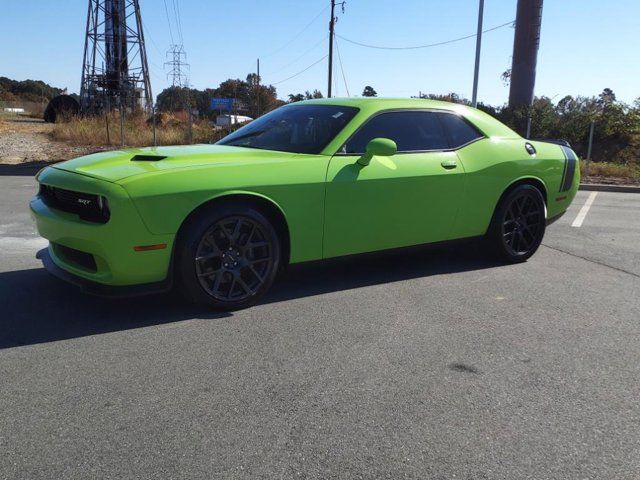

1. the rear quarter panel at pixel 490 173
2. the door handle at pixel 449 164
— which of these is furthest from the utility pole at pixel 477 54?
the door handle at pixel 449 164

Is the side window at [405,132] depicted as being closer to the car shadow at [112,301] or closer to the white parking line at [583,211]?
the car shadow at [112,301]

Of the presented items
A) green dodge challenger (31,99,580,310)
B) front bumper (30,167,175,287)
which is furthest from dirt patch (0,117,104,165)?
front bumper (30,167,175,287)

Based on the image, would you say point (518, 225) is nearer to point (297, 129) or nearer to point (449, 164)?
point (449, 164)

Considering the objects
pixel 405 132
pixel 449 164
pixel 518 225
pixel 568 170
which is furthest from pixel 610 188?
pixel 405 132

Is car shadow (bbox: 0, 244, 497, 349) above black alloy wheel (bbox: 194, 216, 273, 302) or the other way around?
the other way around

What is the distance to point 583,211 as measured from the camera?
30.8 feet

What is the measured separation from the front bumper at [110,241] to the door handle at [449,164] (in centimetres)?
238

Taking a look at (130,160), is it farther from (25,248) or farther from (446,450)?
(446,450)

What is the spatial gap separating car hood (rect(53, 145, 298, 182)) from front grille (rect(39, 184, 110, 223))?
5.8 inches

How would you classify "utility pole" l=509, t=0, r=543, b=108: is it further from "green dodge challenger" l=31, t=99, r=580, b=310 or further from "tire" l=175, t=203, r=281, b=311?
"tire" l=175, t=203, r=281, b=311

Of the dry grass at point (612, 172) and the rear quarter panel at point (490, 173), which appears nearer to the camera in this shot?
the rear quarter panel at point (490, 173)

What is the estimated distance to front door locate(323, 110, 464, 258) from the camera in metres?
4.27

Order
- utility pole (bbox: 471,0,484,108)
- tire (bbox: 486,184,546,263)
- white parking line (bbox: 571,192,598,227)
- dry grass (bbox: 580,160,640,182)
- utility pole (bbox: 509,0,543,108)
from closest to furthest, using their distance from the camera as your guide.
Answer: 1. tire (bbox: 486,184,546,263)
2. white parking line (bbox: 571,192,598,227)
3. dry grass (bbox: 580,160,640,182)
4. utility pole (bbox: 471,0,484,108)
5. utility pole (bbox: 509,0,543,108)

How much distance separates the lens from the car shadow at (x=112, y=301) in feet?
11.8
